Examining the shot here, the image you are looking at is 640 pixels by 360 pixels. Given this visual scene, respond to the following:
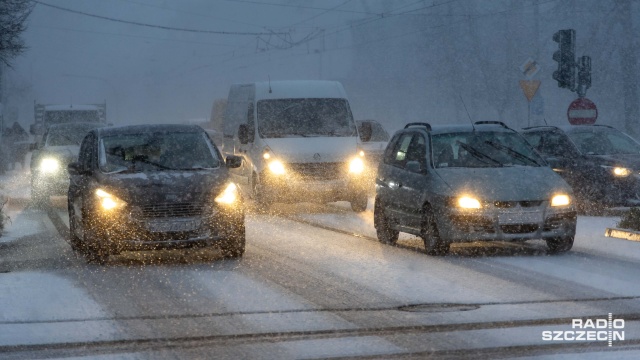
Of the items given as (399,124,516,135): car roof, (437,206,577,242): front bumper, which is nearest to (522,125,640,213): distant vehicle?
(399,124,516,135): car roof

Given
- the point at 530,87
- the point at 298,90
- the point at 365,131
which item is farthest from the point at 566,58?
the point at 298,90

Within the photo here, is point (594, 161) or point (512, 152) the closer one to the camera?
point (512, 152)

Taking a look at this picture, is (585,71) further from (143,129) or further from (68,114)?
(68,114)

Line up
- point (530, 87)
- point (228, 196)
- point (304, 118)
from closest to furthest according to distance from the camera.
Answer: point (228, 196), point (304, 118), point (530, 87)

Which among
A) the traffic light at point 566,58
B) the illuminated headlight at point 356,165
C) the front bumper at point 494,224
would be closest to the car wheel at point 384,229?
the front bumper at point 494,224

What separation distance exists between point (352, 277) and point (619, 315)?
3.38 meters

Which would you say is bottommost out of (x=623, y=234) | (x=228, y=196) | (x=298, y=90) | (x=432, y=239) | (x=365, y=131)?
(x=623, y=234)

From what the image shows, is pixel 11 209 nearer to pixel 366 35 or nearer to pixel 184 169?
pixel 184 169

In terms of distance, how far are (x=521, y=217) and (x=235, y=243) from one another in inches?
128

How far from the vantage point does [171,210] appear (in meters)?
13.9

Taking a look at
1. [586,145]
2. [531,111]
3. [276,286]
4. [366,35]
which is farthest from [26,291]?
[366,35]

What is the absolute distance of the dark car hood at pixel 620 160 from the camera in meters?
20.5

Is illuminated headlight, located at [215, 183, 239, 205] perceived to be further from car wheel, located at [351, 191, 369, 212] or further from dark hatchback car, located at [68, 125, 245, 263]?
car wheel, located at [351, 191, 369, 212]

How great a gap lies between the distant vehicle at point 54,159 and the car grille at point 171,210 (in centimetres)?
1115
